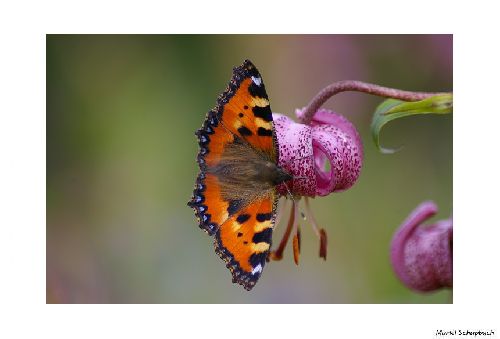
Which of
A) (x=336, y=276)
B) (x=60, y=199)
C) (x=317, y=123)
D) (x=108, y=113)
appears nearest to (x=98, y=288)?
(x=60, y=199)

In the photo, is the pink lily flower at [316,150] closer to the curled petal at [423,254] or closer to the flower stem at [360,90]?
the flower stem at [360,90]

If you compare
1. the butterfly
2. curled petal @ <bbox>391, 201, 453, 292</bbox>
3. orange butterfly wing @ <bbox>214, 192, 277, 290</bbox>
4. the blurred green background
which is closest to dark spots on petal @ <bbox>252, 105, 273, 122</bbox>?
the butterfly

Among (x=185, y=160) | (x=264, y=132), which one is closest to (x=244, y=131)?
(x=264, y=132)

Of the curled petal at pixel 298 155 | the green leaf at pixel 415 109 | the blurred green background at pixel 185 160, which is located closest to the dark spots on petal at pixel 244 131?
the curled petal at pixel 298 155

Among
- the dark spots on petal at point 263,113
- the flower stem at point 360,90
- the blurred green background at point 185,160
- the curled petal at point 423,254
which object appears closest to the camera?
the flower stem at point 360,90

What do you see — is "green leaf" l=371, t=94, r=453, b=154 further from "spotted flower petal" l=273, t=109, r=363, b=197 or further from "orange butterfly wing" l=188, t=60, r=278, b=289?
"orange butterfly wing" l=188, t=60, r=278, b=289
